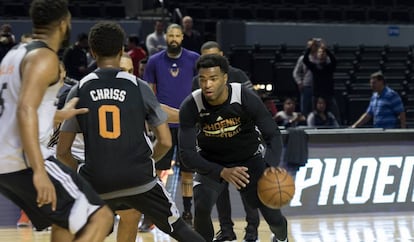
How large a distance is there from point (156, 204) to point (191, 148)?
46.0 inches

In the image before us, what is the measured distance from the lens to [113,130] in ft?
18.9

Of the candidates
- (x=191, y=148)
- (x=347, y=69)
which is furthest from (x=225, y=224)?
(x=347, y=69)

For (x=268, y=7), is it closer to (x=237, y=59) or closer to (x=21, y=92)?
(x=237, y=59)

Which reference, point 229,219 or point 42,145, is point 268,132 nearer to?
point 229,219

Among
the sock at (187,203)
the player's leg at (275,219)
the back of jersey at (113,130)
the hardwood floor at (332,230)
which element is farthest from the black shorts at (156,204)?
the sock at (187,203)

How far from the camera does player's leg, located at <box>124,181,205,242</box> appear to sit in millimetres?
5941

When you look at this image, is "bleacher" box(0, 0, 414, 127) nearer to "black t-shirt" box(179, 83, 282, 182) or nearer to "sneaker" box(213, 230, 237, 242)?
"sneaker" box(213, 230, 237, 242)

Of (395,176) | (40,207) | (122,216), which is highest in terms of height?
(40,207)

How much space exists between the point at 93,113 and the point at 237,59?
10.8m

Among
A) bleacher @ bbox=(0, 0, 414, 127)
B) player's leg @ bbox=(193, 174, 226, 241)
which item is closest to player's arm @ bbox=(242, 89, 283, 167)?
player's leg @ bbox=(193, 174, 226, 241)

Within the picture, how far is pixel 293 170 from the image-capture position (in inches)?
449

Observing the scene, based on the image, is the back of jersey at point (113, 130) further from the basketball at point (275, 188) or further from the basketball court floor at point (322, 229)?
the basketball court floor at point (322, 229)

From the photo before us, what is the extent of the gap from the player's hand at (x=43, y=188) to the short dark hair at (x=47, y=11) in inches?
33.4

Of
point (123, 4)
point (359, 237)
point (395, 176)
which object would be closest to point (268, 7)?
point (123, 4)
